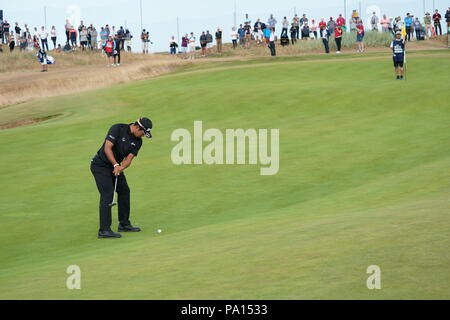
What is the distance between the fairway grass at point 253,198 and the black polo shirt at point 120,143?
1511 millimetres

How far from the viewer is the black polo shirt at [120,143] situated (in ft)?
46.8

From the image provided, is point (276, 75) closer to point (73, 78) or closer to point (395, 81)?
point (395, 81)

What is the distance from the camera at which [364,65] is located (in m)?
41.6

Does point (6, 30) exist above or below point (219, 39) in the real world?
above

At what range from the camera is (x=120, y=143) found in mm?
14312

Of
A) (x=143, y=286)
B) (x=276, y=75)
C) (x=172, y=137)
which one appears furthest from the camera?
(x=276, y=75)

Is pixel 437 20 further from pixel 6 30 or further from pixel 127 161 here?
pixel 127 161

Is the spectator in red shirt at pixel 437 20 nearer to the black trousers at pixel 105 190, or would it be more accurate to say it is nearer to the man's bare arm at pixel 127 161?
the black trousers at pixel 105 190

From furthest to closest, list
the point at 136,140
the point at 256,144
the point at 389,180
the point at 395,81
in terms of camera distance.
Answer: the point at 395,81 → the point at 256,144 → the point at 389,180 → the point at 136,140

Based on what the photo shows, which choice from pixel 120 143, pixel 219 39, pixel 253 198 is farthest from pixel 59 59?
pixel 120 143

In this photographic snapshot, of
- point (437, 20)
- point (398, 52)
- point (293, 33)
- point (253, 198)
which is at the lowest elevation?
point (253, 198)

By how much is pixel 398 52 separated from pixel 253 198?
64.5 feet
